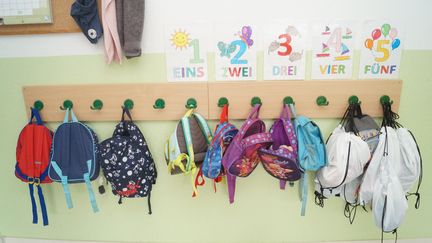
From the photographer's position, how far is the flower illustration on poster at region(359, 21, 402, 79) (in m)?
0.95

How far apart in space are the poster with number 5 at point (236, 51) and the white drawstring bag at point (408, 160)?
646mm

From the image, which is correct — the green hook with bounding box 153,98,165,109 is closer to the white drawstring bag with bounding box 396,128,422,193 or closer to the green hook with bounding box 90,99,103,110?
the green hook with bounding box 90,99,103,110

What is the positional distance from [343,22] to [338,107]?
354 mm

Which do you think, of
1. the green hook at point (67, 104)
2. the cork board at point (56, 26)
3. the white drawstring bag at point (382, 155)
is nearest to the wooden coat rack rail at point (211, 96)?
the green hook at point (67, 104)

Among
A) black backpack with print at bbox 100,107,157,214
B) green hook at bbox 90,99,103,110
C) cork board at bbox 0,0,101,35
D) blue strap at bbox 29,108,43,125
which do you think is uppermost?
cork board at bbox 0,0,101,35

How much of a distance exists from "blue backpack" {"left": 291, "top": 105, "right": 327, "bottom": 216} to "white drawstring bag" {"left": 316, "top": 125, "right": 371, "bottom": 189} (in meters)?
0.04

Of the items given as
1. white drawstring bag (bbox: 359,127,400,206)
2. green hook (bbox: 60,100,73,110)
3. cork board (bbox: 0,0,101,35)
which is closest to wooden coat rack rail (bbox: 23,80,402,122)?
green hook (bbox: 60,100,73,110)

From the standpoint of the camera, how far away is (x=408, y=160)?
905 millimetres

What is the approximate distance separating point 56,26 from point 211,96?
0.74 meters

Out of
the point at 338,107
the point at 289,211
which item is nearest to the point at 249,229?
the point at 289,211

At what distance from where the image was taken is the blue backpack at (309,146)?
0.92 metres

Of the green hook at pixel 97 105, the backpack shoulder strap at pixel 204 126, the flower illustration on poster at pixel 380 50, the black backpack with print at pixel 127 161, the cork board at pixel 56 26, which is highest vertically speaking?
the cork board at pixel 56 26

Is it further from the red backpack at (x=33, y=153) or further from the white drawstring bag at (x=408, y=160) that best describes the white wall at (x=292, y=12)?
the red backpack at (x=33, y=153)

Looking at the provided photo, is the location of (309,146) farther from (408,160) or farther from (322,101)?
(408,160)
